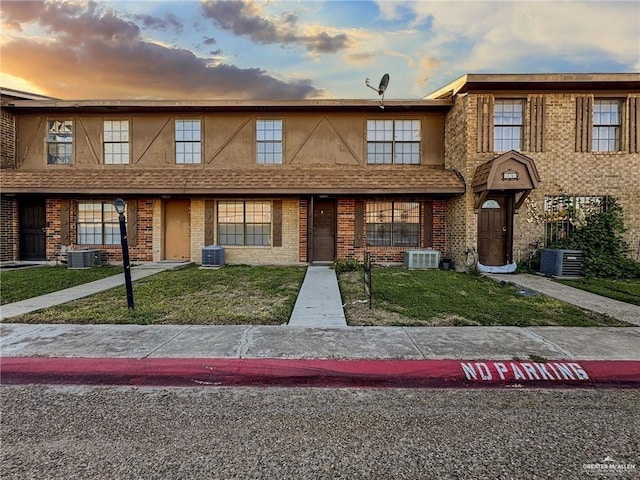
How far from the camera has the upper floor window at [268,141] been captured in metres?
13.5

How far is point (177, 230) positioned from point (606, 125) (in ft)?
52.9

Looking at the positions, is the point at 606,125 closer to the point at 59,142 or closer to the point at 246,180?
the point at 246,180

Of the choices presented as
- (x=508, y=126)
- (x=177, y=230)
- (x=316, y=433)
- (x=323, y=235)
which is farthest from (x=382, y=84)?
(x=316, y=433)

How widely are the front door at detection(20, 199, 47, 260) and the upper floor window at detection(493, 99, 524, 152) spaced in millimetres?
17396

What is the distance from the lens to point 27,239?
1359cm

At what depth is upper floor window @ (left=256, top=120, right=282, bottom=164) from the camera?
13.5m

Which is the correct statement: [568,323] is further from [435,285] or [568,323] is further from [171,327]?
[171,327]

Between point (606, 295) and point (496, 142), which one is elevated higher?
point (496, 142)

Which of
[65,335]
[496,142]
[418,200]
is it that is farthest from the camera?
[418,200]

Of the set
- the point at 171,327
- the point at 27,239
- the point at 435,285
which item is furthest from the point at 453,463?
the point at 27,239

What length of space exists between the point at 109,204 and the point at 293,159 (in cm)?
744

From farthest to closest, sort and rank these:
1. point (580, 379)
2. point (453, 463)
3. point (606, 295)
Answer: point (606, 295)
point (580, 379)
point (453, 463)

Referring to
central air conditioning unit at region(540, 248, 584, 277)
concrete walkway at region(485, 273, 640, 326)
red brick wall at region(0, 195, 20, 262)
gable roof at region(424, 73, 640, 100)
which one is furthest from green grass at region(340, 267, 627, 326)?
red brick wall at region(0, 195, 20, 262)

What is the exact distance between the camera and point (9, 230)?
1328 cm
